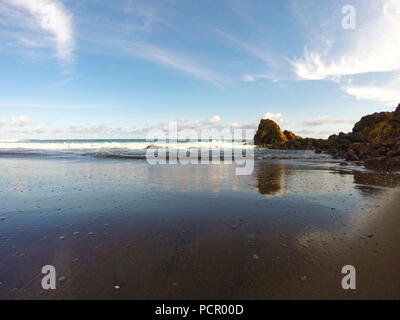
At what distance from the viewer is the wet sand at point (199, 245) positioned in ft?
8.28

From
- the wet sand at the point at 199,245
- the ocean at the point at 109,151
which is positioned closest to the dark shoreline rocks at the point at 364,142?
the ocean at the point at 109,151

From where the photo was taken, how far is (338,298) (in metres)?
2.40

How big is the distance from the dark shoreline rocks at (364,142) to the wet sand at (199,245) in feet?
37.9

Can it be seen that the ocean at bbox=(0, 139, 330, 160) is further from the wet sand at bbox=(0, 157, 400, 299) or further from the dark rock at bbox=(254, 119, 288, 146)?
the wet sand at bbox=(0, 157, 400, 299)

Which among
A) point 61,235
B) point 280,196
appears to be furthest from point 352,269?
point 61,235

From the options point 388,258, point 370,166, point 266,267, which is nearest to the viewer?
point 266,267

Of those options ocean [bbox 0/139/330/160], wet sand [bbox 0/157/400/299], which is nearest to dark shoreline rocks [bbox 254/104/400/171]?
ocean [bbox 0/139/330/160]

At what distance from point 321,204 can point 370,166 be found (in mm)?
11493

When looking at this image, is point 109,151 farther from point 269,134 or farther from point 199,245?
point 269,134

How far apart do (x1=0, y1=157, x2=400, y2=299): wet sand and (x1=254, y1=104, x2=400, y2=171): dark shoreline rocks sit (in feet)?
37.9

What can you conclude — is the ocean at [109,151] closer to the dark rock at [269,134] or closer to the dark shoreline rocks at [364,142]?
the dark shoreline rocks at [364,142]
